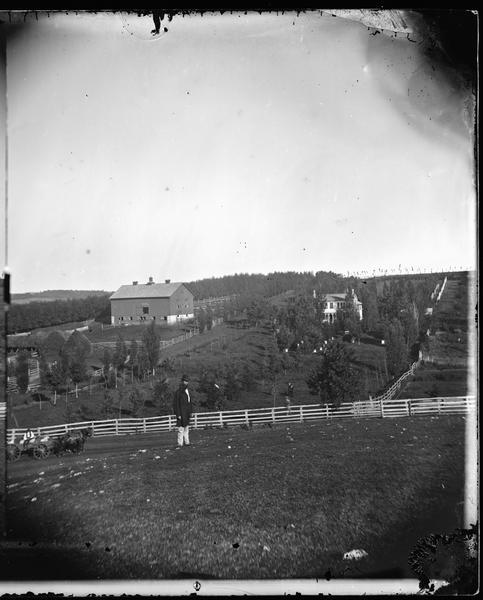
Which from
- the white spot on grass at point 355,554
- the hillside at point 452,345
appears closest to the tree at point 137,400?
the white spot on grass at point 355,554

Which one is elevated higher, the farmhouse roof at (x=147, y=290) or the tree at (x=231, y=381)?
the farmhouse roof at (x=147, y=290)

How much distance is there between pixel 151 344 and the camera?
4.20 meters

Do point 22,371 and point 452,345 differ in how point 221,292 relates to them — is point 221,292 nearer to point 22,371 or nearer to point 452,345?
point 22,371

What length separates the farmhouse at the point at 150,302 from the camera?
158 inches

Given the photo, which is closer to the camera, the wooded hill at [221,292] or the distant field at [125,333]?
the wooded hill at [221,292]

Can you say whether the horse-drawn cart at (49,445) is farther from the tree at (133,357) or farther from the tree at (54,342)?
the tree at (54,342)

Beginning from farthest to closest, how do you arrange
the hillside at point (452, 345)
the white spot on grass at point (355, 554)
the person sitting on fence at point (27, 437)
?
the person sitting on fence at point (27, 437) → the hillside at point (452, 345) → the white spot on grass at point (355, 554)

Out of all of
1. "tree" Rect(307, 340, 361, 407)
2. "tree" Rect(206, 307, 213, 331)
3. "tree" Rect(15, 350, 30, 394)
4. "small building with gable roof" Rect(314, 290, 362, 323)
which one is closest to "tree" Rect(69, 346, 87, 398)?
"tree" Rect(15, 350, 30, 394)

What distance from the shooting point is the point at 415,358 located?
423cm

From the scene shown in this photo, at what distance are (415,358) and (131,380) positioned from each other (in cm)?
309

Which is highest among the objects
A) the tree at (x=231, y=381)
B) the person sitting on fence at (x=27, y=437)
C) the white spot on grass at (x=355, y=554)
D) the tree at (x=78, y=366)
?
the tree at (x=78, y=366)

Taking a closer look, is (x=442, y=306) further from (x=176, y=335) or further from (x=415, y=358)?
(x=176, y=335)

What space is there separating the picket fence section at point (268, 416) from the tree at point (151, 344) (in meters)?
0.61

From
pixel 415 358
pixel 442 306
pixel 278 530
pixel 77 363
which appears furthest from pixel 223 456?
pixel 442 306
